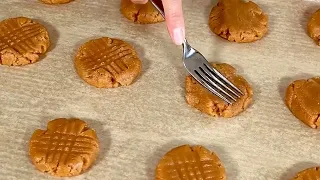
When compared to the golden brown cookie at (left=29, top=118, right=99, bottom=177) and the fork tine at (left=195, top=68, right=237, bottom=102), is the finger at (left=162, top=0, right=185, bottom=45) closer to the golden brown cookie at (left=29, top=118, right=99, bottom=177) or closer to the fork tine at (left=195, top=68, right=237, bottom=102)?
the fork tine at (left=195, top=68, right=237, bottom=102)

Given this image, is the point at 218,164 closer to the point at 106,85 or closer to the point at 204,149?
the point at 204,149

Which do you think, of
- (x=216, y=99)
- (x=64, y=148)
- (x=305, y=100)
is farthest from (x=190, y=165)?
(x=305, y=100)

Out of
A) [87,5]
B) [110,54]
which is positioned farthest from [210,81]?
[87,5]

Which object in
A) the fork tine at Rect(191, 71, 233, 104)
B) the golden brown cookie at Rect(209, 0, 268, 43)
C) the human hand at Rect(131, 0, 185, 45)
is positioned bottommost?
the fork tine at Rect(191, 71, 233, 104)

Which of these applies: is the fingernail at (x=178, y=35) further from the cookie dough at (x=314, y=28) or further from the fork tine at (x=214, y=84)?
the cookie dough at (x=314, y=28)

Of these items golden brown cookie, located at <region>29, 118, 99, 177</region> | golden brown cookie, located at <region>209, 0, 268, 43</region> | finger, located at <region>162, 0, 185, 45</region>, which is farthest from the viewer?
golden brown cookie, located at <region>209, 0, 268, 43</region>

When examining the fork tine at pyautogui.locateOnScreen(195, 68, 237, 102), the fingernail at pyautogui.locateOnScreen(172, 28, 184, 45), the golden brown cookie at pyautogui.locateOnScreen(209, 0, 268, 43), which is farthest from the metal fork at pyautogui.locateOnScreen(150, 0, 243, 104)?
the golden brown cookie at pyautogui.locateOnScreen(209, 0, 268, 43)
